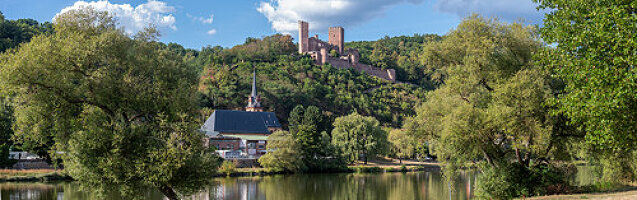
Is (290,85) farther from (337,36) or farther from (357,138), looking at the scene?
(337,36)

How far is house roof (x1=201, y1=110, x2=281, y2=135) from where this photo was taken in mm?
65562

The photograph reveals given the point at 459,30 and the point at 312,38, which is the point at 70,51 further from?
the point at 312,38

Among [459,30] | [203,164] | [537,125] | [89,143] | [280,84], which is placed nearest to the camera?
[89,143]

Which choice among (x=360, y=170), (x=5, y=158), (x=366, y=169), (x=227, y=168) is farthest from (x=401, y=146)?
(x=5, y=158)

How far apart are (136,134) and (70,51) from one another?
305 centimetres

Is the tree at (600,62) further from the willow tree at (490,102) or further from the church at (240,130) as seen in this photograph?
the church at (240,130)

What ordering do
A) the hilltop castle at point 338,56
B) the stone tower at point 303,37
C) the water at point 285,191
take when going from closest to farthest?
1. the water at point 285,191
2. the hilltop castle at point 338,56
3. the stone tower at point 303,37

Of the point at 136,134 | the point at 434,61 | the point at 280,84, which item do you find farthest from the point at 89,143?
the point at 280,84

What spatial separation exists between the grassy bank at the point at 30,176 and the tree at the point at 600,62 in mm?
36743

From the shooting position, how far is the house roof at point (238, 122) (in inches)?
2581

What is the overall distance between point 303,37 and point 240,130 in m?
69.5

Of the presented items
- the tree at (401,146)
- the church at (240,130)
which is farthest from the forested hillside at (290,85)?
the tree at (401,146)

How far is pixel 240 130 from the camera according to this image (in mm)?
66938

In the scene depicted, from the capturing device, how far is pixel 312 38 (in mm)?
134125
